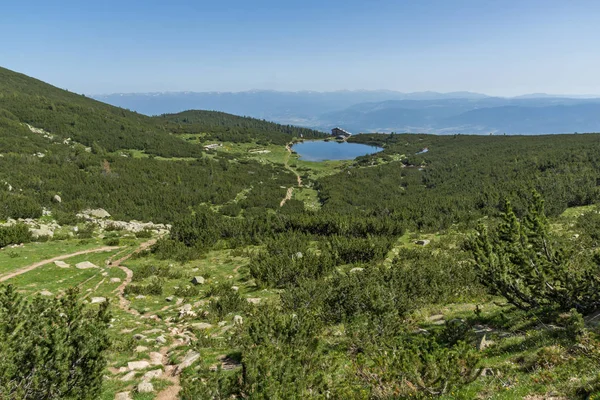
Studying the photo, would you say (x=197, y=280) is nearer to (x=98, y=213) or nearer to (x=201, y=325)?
(x=201, y=325)

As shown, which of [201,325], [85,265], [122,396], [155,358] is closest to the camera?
[122,396]

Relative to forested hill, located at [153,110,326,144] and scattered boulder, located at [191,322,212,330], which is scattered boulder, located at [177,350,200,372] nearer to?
scattered boulder, located at [191,322,212,330]

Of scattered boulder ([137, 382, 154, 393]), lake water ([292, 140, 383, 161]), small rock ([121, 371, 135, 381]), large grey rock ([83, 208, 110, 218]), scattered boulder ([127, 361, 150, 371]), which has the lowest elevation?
large grey rock ([83, 208, 110, 218])

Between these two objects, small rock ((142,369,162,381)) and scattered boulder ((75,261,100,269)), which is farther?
scattered boulder ((75,261,100,269))

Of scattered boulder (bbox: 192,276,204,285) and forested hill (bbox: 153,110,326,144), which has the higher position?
forested hill (bbox: 153,110,326,144)

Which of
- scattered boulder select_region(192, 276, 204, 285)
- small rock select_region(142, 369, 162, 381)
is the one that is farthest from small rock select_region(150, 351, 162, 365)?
scattered boulder select_region(192, 276, 204, 285)

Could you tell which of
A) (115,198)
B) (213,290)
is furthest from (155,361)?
(115,198)

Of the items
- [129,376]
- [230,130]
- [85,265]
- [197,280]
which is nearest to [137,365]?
[129,376]
